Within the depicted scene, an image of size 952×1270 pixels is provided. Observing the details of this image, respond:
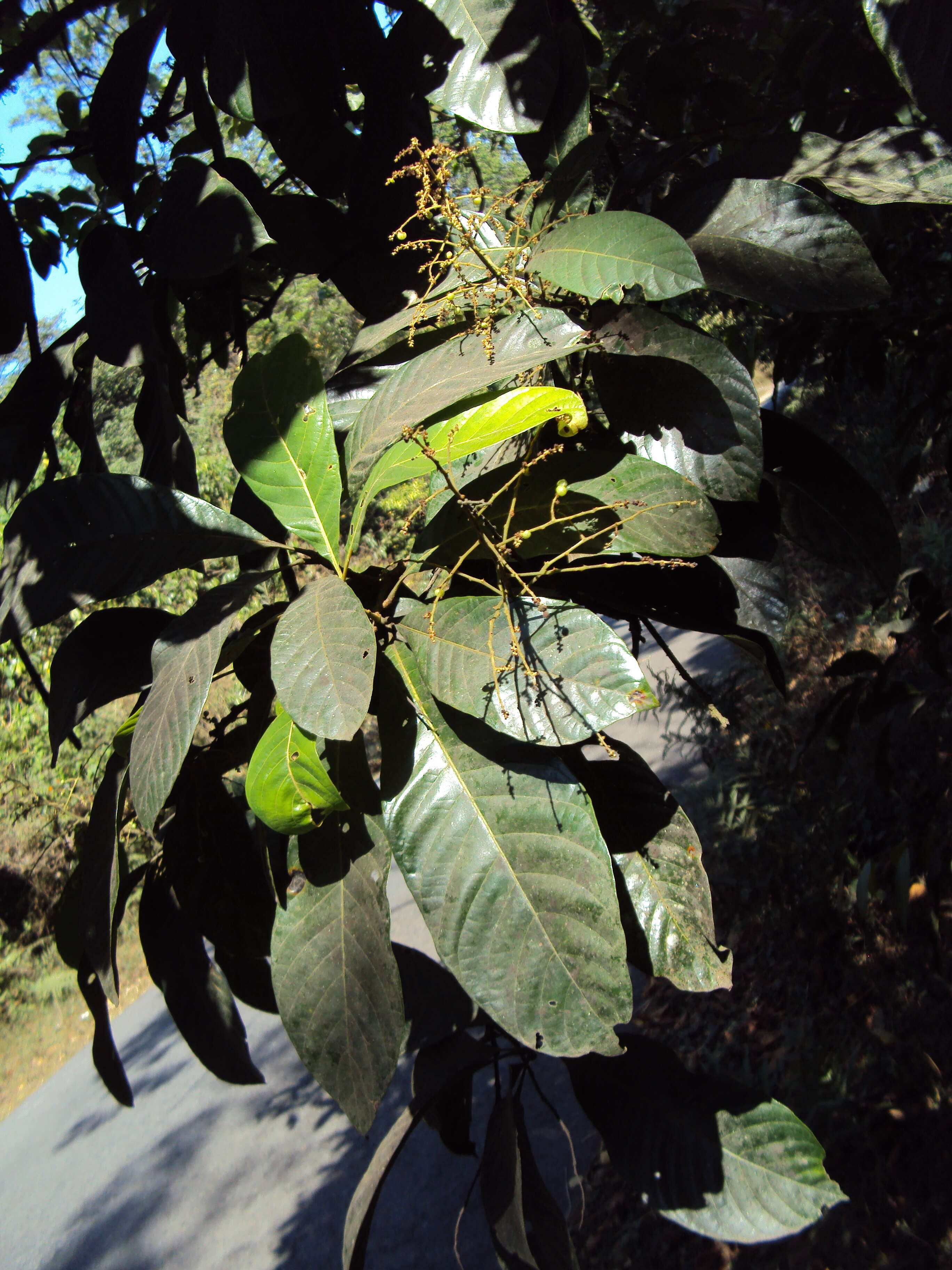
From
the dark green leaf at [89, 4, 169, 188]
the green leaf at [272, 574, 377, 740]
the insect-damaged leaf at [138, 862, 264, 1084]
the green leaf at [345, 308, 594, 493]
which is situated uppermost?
the dark green leaf at [89, 4, 169, 188]

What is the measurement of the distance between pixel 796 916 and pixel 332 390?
3793 mm

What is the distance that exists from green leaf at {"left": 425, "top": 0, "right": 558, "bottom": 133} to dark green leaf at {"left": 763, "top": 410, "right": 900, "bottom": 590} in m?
0.46

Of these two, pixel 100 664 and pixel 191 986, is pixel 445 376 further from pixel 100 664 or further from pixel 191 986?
pixel 191 986

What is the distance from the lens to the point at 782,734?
16.9 feet

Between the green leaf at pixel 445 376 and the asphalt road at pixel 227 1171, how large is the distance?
2156 millimetres

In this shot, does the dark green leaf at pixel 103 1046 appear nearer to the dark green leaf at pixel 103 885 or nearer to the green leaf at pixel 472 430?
the dark green leaf at pixel 103 885

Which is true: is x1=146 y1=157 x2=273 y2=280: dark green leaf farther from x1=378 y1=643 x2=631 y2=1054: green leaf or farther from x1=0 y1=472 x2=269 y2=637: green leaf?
x1=378 y1=643 x2=631 y2=1054: green leaf

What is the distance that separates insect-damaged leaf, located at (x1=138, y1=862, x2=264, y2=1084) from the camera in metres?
1.17

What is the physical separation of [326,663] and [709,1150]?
2.60 feet

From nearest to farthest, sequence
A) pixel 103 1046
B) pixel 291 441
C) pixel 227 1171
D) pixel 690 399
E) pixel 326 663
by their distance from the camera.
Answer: pixel 326 663 < pixel 690 399 < pixel 291 441 < pixel 103 1046 < pixel 227 1171

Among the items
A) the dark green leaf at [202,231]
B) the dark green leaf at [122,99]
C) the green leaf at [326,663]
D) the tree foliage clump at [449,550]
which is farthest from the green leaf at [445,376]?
the dark green leaf at [122,99]

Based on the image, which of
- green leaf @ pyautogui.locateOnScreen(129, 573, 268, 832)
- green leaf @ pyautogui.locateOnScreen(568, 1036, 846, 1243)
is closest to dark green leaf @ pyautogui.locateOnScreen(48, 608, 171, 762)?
green leaf @ pyautogui.locateOnScreen(129, 573, 268, 832)

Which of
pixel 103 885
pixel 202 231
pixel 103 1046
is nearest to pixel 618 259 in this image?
pixel 202 231

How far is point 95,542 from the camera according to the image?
35.6 inches
